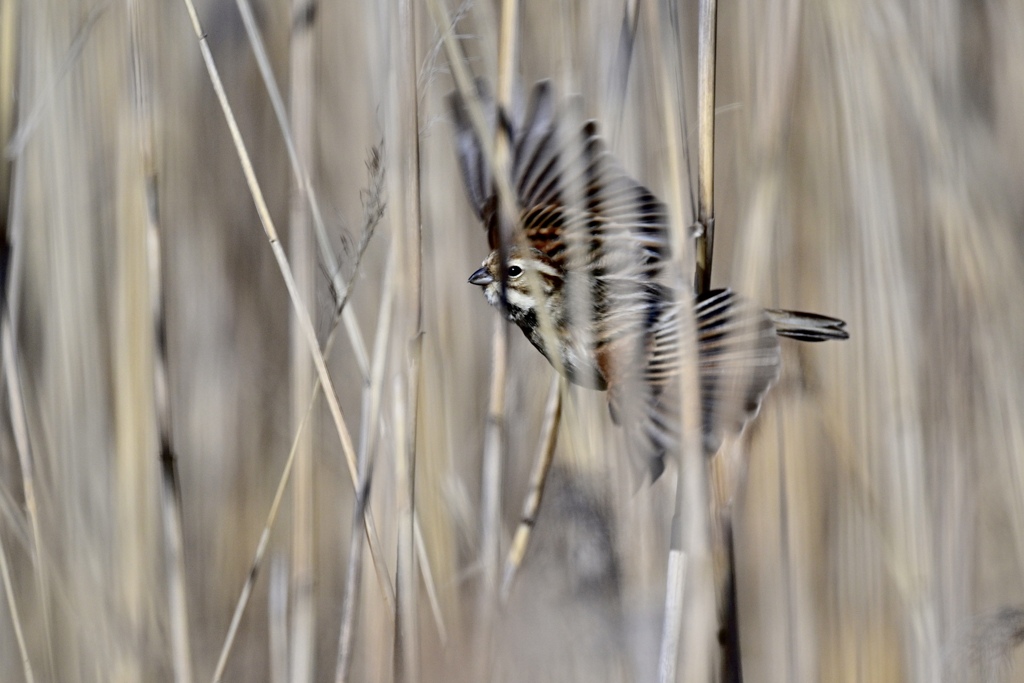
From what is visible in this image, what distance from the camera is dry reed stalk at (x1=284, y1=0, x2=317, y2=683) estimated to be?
846 millimetres

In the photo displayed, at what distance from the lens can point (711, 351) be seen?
0.90 meters

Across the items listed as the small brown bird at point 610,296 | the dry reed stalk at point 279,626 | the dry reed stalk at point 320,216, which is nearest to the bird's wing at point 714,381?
the small brown bird at point 610,296

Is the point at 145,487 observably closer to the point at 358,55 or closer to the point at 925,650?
the point at 358,55

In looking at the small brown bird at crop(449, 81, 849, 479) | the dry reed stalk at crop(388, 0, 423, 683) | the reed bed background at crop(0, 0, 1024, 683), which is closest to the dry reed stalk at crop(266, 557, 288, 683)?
the reed bed background at crop(0, 0, 1024, 683)

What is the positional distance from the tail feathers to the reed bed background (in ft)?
0.25

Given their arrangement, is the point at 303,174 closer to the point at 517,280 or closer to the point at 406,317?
the point at 406,317

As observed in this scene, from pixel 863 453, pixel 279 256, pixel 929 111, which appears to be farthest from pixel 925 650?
pixel 279 256

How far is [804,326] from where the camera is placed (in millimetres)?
1000

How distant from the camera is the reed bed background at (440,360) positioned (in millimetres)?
888

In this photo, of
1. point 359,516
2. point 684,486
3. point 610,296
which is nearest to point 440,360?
point 610,296

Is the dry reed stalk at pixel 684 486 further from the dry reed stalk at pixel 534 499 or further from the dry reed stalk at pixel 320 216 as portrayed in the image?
the dry reed stalk at pixel 320 216

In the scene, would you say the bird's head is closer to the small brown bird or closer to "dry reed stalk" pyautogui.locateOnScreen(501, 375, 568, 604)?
the small brown bird

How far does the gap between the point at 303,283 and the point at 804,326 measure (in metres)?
0.57

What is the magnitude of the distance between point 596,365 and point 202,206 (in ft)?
2.60
